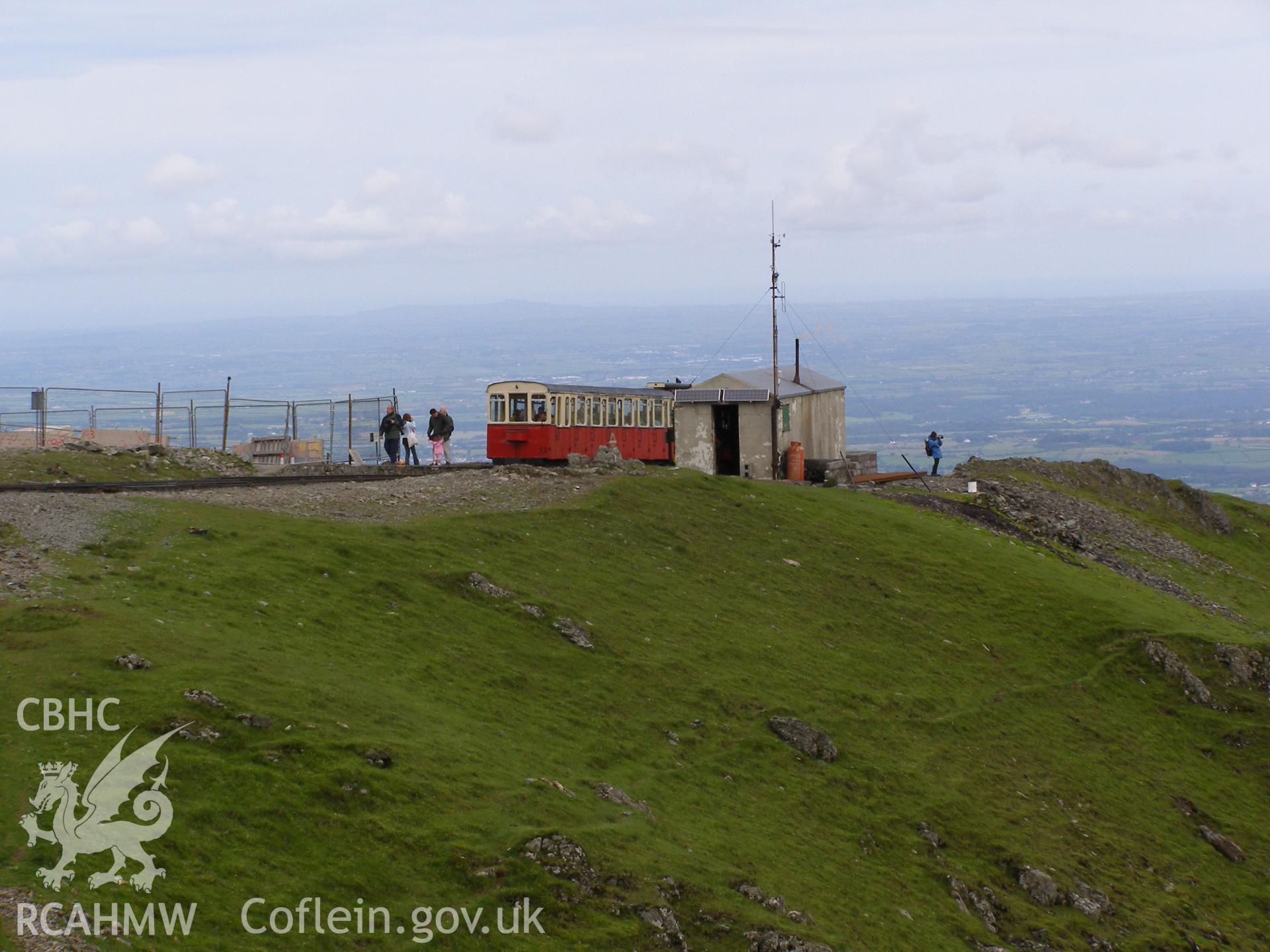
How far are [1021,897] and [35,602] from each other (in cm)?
1891

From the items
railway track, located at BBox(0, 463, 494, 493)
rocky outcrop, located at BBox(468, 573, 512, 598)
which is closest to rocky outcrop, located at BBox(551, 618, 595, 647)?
rocky outcrop, located at BBox(468, 573, 512, 598)

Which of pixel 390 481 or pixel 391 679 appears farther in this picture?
pixel 390 481

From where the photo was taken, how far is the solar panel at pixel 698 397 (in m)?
57.8

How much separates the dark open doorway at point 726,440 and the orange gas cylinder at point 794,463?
222 centimetres

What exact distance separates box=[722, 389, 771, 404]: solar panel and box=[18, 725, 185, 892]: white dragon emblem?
1629 inches

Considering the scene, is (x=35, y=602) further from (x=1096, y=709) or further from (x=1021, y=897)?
(x=1096, y=709)

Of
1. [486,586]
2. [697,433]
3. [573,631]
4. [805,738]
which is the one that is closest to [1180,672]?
[805,738]

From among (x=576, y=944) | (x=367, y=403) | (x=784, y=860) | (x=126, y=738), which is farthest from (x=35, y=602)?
(x=367, y=403)

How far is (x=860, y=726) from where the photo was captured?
3036 centimetres

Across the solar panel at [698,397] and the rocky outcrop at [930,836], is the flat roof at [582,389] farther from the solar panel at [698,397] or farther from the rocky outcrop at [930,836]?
the rocky outcrop at [930,836]

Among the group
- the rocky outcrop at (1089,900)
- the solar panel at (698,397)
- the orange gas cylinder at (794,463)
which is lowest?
the rocky outcrop at (1089,900)

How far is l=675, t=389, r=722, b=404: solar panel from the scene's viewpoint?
57812 millimetres

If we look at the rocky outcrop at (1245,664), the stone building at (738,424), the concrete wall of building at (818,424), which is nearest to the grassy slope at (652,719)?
the rocky outcrop at (1245,664)

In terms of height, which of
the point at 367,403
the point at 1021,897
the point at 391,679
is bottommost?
the point at 1021,897
